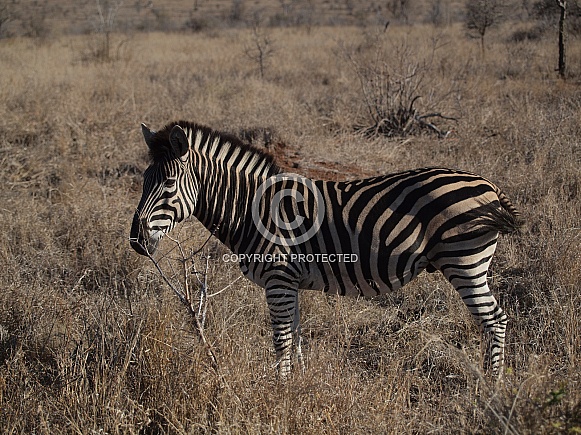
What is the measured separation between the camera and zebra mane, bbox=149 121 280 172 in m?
3.41

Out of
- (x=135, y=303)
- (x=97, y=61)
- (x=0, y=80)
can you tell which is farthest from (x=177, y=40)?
(x=135, y=303)

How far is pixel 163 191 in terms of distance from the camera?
11.0ft

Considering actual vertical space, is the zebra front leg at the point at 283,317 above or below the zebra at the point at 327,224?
below

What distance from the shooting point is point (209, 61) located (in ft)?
51.7

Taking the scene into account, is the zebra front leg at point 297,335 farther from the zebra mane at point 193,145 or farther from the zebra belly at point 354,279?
the zebra mane at point 193,145

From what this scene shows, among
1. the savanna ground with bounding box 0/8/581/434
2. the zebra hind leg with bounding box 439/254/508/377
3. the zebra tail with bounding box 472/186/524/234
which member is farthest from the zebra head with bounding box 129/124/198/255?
the zebra tail with bounding box 472/186/524/234

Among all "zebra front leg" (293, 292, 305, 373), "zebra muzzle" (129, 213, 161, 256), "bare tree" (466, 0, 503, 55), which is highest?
"bare tree" (466, 0, 503, 55)

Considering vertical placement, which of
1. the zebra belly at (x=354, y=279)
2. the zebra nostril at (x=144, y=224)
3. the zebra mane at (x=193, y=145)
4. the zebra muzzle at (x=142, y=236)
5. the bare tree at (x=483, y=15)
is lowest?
the zebra belly at (x=354, y=279)

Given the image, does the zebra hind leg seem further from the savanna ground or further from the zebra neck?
the zebra neck

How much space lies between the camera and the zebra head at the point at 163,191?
333cm

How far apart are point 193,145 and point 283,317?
124 centimetres

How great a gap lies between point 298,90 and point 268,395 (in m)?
9.52

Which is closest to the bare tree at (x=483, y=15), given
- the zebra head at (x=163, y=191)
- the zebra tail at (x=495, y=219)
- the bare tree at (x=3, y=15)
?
the zebra tail at (x=495, y=219)

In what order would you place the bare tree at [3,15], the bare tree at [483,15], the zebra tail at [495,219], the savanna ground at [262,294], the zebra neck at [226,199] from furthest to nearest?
the bare tree at [3,15]
the bare tree at [483,15]
the zebra neck at [226,199]
the zebra tail at [495,219]
the savanna ground at [262,294]
